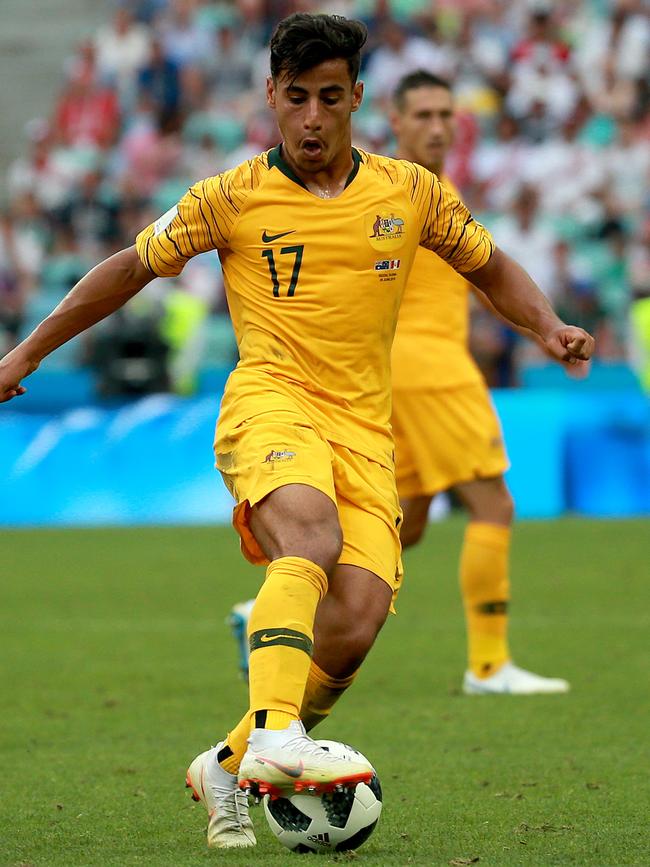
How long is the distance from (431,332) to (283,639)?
3953 mm

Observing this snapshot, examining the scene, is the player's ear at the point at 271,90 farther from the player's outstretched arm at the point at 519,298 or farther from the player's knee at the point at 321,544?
the player's knee at the point at 321,544

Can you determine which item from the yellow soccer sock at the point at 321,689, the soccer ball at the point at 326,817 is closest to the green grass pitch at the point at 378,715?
the soccer ball at the point at 326,817

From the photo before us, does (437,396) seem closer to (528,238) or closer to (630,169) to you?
(528,238)

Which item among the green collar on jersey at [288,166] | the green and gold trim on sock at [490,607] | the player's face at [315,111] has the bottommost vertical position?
the green and gold trim on sock at [490,607]

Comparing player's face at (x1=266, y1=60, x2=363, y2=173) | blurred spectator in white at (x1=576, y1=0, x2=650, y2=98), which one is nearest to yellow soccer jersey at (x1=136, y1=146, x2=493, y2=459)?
player's face at (x1=266, y1=60, x2=363, y2=173)

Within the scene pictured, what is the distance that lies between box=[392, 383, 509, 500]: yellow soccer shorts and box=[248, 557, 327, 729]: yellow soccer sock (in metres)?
3.46

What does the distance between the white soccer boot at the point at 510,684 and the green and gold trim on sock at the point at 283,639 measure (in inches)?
140

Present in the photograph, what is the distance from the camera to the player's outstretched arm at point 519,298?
507 cm

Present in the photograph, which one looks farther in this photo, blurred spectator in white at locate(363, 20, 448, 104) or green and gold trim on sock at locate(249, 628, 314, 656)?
blurred spectator in white at locate(363, 20, 448, 104)

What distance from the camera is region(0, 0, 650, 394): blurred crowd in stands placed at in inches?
694

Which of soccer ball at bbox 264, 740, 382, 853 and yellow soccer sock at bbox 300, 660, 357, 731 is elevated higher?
yellow soccer sock at bbox 300, 660, 357, 731

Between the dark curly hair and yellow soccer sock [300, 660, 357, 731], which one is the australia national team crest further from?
yellow soccer sock [300, 660, 357, 731]

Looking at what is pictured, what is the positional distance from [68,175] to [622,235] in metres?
6.82

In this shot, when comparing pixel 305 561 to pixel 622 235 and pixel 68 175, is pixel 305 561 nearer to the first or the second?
pixel 622 235
